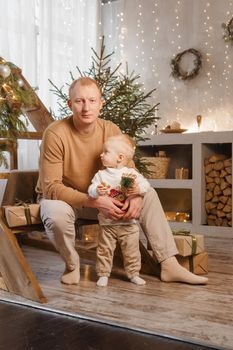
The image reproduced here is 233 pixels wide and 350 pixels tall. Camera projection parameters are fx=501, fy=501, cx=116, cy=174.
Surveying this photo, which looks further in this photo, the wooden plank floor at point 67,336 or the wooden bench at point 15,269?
the wooden bench at point 15,269

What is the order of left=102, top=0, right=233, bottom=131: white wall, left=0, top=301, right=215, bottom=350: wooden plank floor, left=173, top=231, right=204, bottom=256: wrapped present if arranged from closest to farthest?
left=0, top=301, right=215, bottom=350: wooden plank floor → left=173, top=231, right=204, bottom=256: wrapped present → left=102, top=0, right=233, bottom=131: white wall

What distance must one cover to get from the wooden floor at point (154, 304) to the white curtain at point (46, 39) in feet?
6.93

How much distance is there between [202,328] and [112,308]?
1.39 feet

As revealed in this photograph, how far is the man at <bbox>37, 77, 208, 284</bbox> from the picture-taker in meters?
2.45

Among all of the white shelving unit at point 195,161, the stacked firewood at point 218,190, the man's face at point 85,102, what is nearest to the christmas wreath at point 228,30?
the white shelving unit at point 195,161

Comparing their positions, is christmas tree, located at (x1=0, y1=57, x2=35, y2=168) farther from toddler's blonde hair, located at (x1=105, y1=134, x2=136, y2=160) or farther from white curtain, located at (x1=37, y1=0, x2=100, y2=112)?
white curtain, located at (x1=37, y1=0, x2=100, y2=112)

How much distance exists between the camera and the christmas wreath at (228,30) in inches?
188

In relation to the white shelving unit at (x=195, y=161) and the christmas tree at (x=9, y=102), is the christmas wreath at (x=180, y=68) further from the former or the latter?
the christmas tree at (x=9, y=102)

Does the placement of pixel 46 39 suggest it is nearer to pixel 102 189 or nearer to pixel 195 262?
pixel 102 189

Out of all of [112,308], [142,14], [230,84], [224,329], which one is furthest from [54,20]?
[224,329]

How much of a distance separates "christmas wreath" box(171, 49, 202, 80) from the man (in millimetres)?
2601

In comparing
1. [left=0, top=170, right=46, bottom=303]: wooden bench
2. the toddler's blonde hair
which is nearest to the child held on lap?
the toddler's blonde hair

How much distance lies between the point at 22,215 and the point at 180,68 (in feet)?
10.3

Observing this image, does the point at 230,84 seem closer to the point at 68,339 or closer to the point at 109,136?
the point at 109,136
